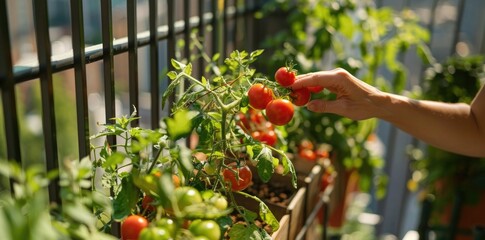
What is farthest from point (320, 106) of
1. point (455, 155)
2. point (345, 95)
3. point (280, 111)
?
point (455, 155)

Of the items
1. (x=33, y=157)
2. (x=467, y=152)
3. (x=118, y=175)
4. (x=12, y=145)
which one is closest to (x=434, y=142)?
(x=467, y=152)

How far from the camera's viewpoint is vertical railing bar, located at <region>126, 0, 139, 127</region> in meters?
1.08

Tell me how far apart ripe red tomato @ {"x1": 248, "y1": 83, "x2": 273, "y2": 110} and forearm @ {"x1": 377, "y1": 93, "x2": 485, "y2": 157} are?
0.49 metres

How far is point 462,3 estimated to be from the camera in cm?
206

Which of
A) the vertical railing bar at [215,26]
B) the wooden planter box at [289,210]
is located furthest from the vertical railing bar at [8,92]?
the vertical railing bar at [215,26]

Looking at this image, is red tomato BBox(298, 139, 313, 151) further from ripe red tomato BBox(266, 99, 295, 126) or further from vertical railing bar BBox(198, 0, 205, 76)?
ripe red tomato BBox(266, 99, 295, 126)

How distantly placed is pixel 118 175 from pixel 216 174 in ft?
0.54

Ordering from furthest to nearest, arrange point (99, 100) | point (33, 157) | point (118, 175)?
point (99, 100) < point (33, 157) < point (118, 175)

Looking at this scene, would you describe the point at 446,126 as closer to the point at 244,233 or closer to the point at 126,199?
the point at 244,233

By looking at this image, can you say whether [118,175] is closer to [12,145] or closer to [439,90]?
[12,145]

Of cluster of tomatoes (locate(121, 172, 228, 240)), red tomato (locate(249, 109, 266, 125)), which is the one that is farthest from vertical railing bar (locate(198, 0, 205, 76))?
cluster of tomatoes (locate(121, 172, 228, 240))

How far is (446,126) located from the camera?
1.27m

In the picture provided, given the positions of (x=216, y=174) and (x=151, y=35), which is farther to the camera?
(x=151, y=35)

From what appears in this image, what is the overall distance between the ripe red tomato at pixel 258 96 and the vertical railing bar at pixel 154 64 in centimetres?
44
